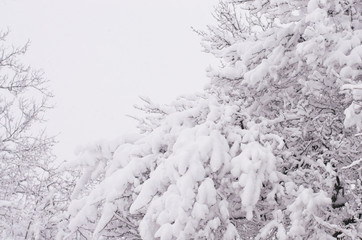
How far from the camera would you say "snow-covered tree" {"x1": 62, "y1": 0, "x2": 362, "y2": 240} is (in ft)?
9.93

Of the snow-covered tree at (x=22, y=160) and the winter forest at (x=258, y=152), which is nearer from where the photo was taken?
the winter forest at (x=258, y=152)

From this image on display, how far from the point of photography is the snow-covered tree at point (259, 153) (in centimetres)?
303

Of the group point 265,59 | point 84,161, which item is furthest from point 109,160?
point 265,59

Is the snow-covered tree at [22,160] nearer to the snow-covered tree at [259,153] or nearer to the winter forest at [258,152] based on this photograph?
the winter forest at [258,152]

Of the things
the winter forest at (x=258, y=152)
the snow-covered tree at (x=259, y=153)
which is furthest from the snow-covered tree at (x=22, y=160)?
the snow-covered tree at (x=259, y=153)

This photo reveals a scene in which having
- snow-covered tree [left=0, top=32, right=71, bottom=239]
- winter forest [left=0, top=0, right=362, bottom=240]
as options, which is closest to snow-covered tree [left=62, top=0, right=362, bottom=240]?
winter forest [left=0, top=0, right=362, bottom=240]

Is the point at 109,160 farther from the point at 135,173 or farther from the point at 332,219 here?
the point at 332,219

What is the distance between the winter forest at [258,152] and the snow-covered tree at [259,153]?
0.01 meters

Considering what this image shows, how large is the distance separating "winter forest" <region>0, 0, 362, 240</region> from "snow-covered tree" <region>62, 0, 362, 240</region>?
10 mm

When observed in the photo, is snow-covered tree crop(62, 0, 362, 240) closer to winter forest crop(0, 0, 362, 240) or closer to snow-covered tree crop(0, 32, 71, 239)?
winter forest crop(0, 0, 362, 240)

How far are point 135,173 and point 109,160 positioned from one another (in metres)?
0.55

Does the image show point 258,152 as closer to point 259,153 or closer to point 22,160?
point 259,153

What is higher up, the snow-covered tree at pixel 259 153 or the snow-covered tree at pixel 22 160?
the snow-covered tree at pixel 22 160

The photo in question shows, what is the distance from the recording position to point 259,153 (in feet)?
9.82
